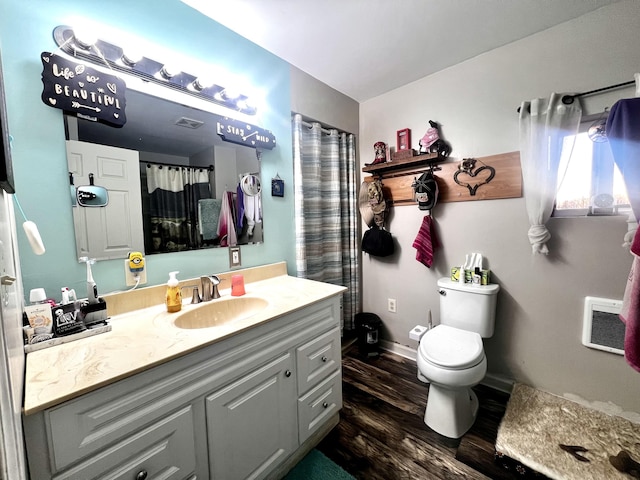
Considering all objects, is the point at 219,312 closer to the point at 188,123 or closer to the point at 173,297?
the point at 173,297

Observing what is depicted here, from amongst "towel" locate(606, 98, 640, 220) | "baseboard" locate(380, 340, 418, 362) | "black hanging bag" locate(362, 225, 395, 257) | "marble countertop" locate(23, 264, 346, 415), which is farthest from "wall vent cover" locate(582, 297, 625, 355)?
"marble countertop" locate(23, 264, 346, 415)

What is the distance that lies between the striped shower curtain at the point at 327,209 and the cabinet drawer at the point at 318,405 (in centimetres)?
76

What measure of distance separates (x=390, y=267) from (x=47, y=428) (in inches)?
83.4

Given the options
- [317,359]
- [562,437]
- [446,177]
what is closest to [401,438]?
[317,359]

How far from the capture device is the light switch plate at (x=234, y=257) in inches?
60.2

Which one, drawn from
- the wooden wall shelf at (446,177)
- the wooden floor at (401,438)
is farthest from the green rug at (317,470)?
the wooden wall shelf at (446,177)

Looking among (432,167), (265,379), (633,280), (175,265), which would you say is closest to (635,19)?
(432,167)

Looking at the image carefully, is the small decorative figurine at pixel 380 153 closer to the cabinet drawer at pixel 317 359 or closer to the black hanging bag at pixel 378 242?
the black hanging bag at pixel 378 242

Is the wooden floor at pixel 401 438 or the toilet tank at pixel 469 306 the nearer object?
the wooden floor at pixel 401 438

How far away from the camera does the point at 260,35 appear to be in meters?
1.52

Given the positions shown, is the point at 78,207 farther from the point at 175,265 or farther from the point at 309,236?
the point at 309,236

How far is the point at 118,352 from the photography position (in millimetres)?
813

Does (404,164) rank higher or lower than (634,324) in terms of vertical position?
higher

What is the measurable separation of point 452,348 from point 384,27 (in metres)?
1.91
